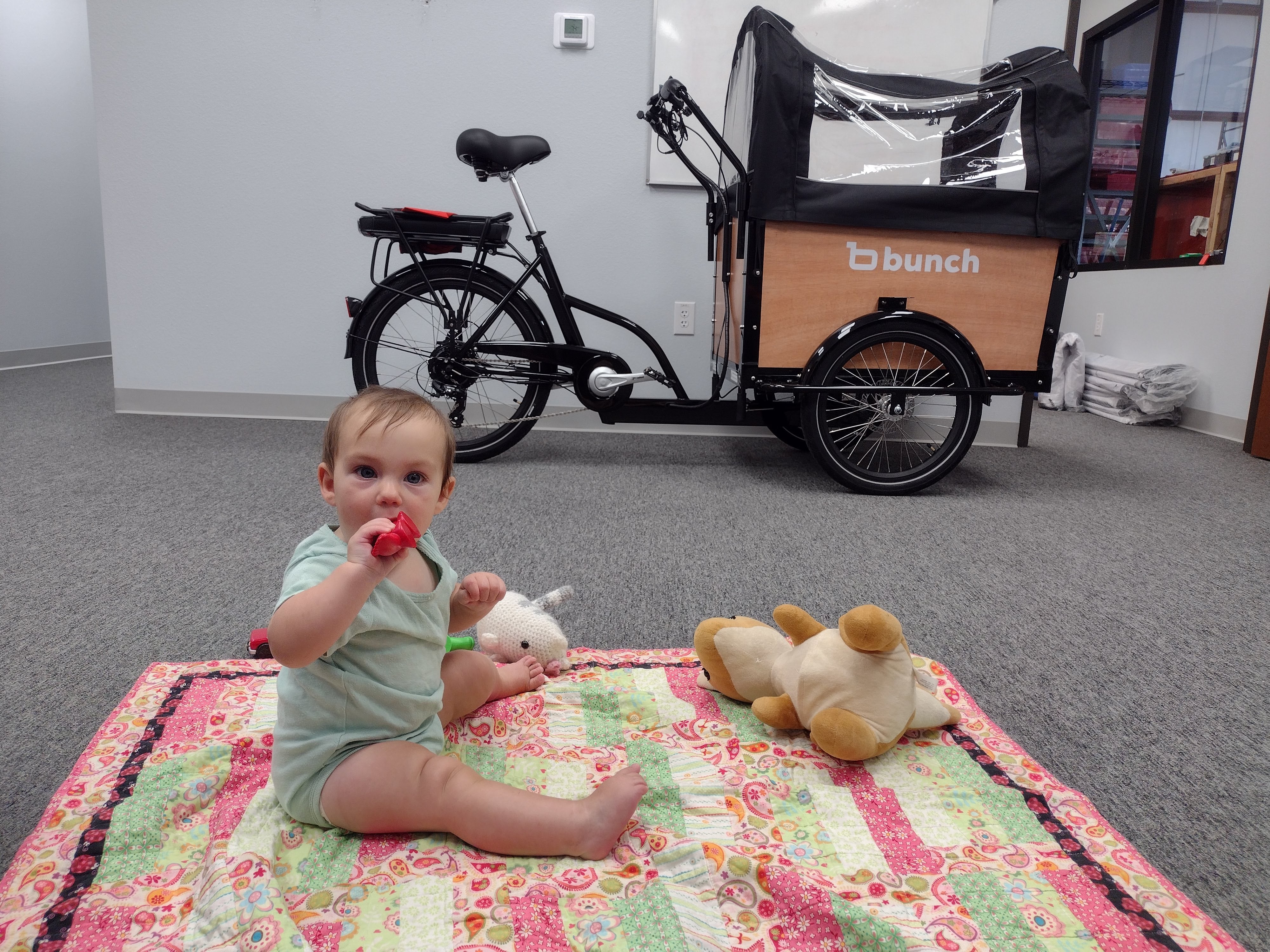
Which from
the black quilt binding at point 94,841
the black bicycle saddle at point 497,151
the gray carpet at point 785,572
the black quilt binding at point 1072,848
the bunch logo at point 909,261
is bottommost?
the gray carpet at point 785,572

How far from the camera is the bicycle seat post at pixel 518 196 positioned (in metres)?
2.33

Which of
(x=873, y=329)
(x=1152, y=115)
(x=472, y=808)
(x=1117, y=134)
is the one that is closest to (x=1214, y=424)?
(x=1152, y=115)

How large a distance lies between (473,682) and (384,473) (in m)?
0.33

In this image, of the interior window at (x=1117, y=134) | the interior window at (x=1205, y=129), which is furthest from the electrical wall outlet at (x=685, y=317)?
the interior window at (x=1117, y=134)

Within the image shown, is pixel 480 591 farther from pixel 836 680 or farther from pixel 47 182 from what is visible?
pixel 47 182

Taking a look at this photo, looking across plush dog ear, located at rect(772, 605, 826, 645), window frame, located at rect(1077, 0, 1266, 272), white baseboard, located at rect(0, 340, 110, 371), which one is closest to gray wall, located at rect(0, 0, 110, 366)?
white baseboard, located at rect(0, 340, 110, 371)

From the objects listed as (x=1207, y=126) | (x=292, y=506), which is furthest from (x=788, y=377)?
(x=1207, y=126)

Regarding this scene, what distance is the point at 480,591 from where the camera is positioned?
899mm

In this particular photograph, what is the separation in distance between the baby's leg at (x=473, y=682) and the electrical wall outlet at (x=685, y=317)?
6.58 feet

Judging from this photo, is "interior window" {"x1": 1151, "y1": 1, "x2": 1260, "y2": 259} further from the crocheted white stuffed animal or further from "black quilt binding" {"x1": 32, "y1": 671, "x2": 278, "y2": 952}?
"black quilt binding" {"x1": 32, "y1": 671, "x2": 278, "y2": 952}

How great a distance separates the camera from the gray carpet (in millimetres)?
964

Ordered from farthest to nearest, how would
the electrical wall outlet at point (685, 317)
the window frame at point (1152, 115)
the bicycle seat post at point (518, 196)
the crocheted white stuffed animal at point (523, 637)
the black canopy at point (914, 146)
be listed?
the window frame at point (1152, 115), the electrical wall outlet at point (685, 317), the bicycle seat post at point (518, 196), the black canopy at point (914, 146), the crocheted white stuffed animal at point (523, 637)

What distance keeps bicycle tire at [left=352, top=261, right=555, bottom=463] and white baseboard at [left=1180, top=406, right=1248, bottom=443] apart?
8.37 feet

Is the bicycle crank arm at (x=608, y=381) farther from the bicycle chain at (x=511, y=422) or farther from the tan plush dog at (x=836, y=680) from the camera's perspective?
the tan plush dog at (x=836, y=680)
